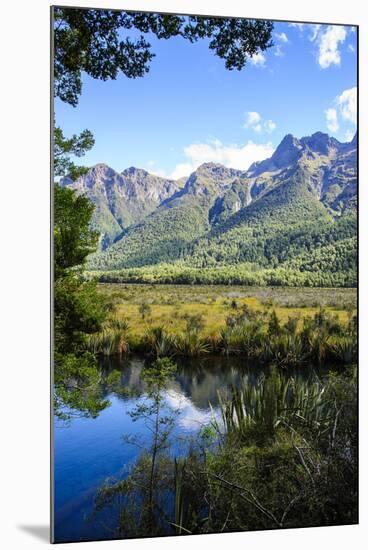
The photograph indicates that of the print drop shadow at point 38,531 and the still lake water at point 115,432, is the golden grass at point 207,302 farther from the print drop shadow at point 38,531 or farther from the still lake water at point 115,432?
the print drop shadow at point 38,531

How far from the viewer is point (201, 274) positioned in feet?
17.8

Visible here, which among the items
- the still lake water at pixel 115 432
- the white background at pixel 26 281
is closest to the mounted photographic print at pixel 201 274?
the still lake water at pixel 115 432

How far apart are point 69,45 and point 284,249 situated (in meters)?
2.17

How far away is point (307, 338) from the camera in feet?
18.0

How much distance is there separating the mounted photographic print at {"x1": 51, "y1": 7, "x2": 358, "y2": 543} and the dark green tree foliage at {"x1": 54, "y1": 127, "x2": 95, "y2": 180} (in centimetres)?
1

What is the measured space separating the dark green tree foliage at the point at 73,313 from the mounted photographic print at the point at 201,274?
1 cm

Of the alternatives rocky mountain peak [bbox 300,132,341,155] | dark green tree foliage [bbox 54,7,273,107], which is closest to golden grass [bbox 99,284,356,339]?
rocky mountain peak [bbox 300,132,341,155]

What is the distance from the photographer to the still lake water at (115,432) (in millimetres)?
4914

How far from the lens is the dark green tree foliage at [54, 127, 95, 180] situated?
500 centimetres

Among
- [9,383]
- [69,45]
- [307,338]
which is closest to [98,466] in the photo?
[9,383]

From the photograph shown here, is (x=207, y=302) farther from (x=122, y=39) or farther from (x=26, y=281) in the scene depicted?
(x=122, y=39)

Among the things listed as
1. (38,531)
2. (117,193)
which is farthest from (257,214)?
(38,531)

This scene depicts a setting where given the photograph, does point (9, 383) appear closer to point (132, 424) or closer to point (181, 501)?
point (132, 424)

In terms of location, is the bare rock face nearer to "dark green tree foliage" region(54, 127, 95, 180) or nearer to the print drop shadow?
"dark green tree foliage" region(54, 127, 95, 180)
